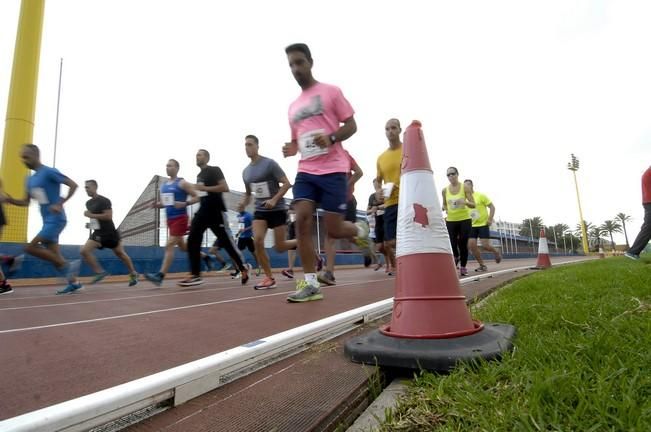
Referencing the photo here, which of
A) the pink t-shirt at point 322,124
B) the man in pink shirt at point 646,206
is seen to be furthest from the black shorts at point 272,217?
the man in pink shirt at point 646,206

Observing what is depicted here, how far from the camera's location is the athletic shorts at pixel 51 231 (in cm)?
616

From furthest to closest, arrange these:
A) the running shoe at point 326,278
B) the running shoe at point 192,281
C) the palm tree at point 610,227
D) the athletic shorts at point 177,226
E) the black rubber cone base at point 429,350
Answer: the palm tree at point 610,227 → the athletic shorts at point 177,226 → the running shoe at point 192,281 → the running shoe at point 326,278 → the black rubber cone base at point 429,350

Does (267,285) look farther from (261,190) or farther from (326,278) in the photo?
(261,190)

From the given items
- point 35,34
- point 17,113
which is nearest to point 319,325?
point 17,113

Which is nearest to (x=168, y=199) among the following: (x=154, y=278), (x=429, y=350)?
(x=154, y=278)

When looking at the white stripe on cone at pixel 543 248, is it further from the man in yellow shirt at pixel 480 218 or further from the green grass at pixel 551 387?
the green grass at pixel 551 387

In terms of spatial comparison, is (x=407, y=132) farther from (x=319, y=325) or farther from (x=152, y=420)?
(x=152, y=420)

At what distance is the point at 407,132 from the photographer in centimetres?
243

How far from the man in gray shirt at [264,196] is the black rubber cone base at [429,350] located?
376 centimetres

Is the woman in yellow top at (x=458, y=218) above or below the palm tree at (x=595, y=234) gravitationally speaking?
below

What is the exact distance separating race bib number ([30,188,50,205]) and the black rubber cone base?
6.02 m

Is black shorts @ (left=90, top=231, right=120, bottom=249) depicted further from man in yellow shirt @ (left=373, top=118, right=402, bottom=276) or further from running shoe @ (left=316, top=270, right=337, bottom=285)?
man in yellow shirt @ (left=373, top=118, right=402, bottom=276)

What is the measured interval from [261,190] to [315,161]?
2.04 m

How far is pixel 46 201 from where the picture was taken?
6.16m
